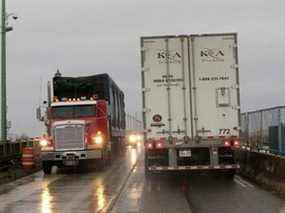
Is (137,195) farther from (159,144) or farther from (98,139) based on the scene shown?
(98,139)

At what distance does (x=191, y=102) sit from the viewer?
21.8 meters

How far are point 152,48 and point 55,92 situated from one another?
465 inches

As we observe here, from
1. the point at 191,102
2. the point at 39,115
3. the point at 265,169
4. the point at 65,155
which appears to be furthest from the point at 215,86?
the point at 39,115

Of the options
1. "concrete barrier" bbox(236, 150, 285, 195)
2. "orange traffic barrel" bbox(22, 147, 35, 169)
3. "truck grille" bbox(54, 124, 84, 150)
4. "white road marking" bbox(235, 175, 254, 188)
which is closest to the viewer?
"concrete barrier" bbox(236, 150, 285, 195)

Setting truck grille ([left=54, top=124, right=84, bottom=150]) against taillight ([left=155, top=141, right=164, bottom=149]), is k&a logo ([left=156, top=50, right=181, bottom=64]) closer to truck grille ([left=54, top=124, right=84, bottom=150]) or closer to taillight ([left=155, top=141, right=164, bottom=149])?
taillight ([left=155, top=141, right=164, bottom=149])

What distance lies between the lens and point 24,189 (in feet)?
72.9

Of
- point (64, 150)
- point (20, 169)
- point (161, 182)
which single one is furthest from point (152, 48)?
point (20, 169)

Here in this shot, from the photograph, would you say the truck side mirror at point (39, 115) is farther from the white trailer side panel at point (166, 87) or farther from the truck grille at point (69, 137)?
the white trailer side panel at point (166, 87)

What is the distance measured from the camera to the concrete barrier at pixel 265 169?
63.0ft

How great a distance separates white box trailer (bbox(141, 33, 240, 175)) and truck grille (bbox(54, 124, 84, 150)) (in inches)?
317

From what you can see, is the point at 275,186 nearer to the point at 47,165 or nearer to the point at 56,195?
the point at 56,195

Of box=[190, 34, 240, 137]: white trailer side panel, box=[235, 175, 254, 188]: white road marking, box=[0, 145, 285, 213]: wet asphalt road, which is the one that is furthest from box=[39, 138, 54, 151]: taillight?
box=[190, 34, 240, 137]: white trailer side panel

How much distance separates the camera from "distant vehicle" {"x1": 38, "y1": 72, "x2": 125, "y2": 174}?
29.3 metres

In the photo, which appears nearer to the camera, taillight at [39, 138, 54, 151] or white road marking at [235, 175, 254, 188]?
white road marking at [235, 175, 254, 188]
